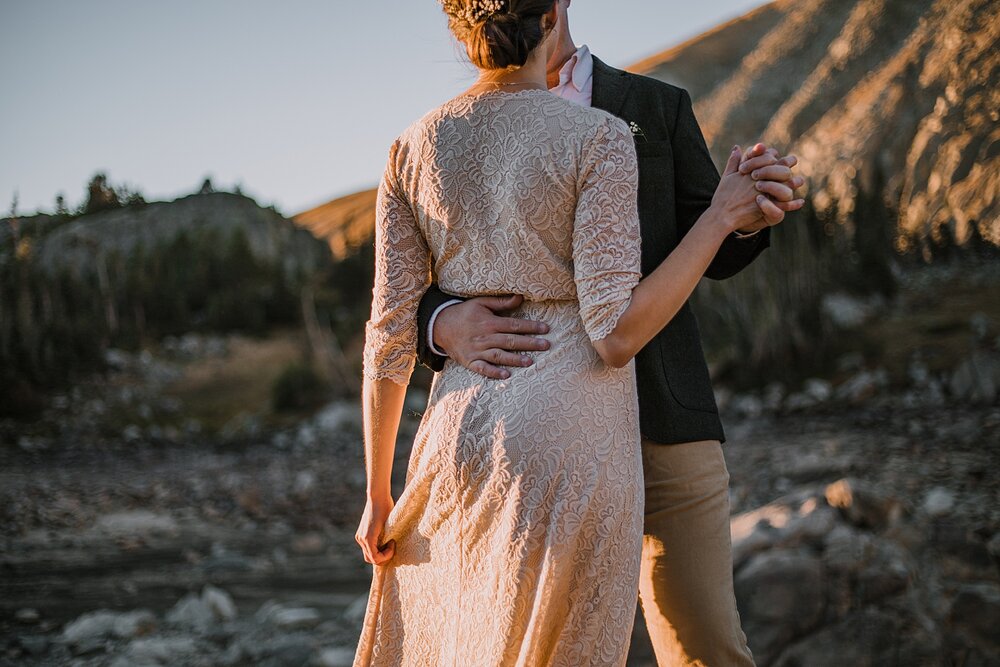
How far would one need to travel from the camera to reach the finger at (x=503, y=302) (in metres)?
1.73

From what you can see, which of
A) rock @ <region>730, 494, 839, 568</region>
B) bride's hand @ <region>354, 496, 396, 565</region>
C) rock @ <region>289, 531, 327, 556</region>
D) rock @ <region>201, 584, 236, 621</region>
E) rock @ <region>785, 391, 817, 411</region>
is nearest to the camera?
bride's hand @ <region>354, 496, 396, 565</region>

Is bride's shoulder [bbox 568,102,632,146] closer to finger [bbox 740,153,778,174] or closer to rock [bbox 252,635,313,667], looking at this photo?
finger [bbox 740,153,778,174]

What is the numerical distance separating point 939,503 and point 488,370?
614cm

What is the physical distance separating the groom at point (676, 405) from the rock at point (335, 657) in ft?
9.76

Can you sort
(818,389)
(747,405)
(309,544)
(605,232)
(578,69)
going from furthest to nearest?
(747,405), (818,389), (309,544), (578,69), (605,232)

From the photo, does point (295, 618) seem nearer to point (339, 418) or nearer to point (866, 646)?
point (866, 646)

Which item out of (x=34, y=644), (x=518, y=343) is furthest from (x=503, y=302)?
(x=34, y=644)

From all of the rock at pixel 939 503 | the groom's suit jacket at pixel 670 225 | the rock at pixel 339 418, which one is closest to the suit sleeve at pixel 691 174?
the groom's suit jacket at pixel 670 225

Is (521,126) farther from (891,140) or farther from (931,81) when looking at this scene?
(891,140)

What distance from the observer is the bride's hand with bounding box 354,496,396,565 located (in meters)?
1.93

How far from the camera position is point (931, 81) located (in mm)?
15703

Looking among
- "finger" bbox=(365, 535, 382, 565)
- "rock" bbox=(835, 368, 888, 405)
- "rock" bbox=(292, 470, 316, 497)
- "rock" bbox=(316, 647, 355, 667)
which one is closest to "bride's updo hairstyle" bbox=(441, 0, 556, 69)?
"finger" bbox=(365, 535, 382, 565)

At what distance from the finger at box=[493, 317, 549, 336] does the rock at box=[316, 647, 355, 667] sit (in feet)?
11.4

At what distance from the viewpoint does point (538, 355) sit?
1676mm
